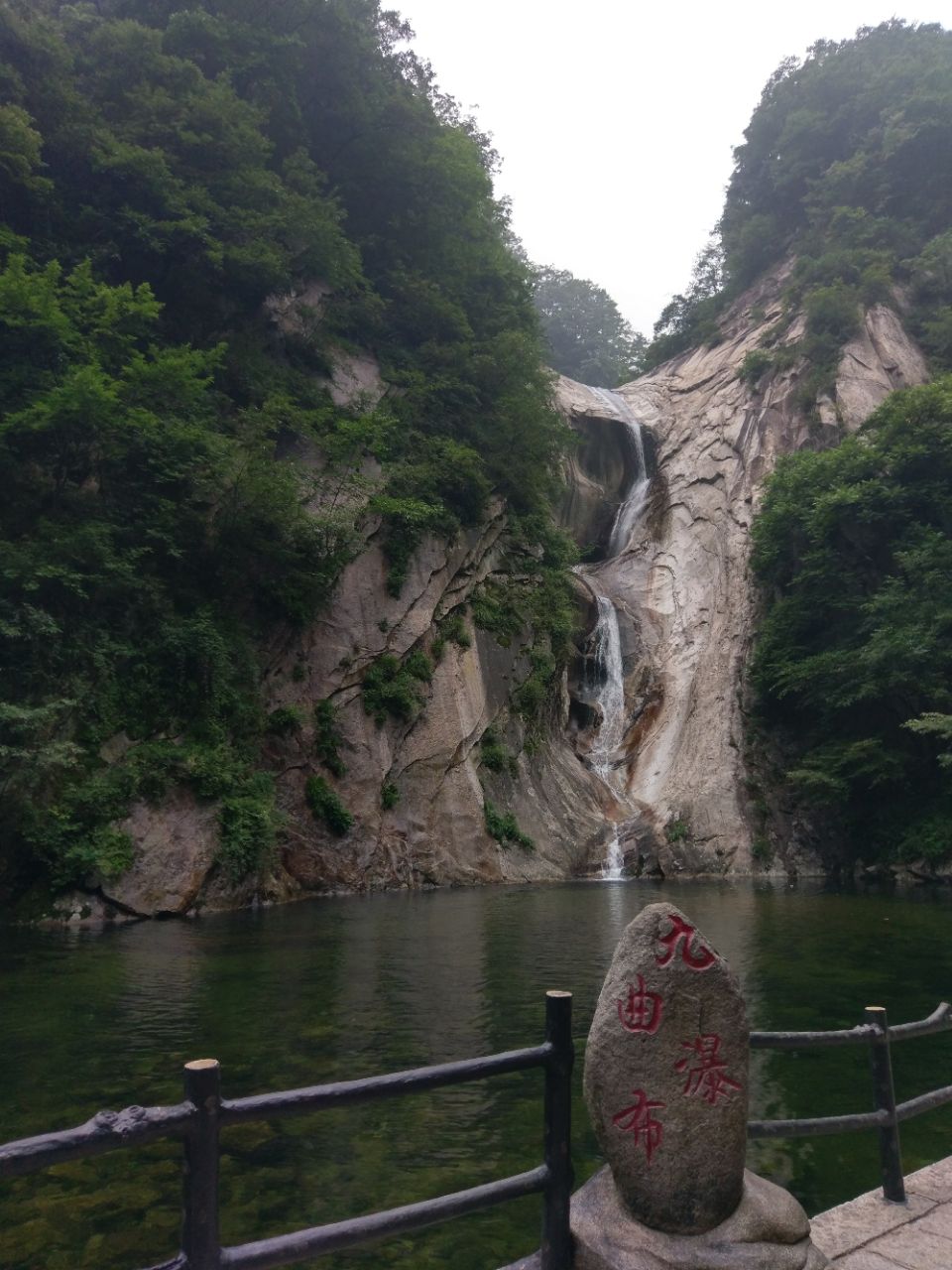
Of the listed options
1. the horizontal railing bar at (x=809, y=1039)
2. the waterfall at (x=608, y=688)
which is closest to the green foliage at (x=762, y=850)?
A: the waterfall at (x=608, y=688)

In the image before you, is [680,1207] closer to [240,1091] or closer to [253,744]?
[240,1091]

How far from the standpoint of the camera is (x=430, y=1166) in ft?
14.7

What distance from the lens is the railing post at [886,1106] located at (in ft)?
11.4

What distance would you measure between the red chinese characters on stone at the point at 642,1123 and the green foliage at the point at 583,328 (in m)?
51.5

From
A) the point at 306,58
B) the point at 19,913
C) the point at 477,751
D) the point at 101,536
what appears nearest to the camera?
the point at 19,913

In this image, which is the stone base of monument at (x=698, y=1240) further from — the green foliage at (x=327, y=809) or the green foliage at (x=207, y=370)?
the green foliage at (x=327, y=809)

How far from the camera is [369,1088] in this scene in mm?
2379

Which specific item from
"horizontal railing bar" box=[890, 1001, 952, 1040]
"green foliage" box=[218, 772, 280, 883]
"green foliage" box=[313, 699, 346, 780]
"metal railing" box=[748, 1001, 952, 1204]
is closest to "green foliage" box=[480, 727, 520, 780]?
"green foliage" box=[313, 699, 346, 780]

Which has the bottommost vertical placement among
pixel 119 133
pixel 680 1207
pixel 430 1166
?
pixel 430 1166

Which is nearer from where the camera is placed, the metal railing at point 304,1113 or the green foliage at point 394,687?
the metal railing at point 304,1113

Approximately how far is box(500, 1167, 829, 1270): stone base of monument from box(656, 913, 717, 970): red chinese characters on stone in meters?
0.72

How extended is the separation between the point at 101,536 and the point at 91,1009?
28.5 ft

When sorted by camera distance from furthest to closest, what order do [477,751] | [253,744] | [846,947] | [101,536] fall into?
1. [477,751]
2. [253,744]
3. [101,536]
4. [846,947]

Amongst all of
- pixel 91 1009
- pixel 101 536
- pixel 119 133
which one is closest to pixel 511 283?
pixel 119 133
